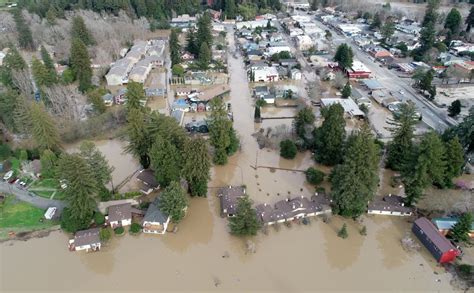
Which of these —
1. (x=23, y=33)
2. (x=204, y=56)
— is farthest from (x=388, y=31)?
(x=23, y=33)

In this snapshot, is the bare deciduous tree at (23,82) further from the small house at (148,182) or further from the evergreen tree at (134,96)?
the small house at (148,182)

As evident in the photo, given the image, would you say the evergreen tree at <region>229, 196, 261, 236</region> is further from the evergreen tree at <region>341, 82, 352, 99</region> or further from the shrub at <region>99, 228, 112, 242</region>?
the evergreen tree at <region>341, 82, 352, 99</region>

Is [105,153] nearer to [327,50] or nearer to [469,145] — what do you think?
[469,145]

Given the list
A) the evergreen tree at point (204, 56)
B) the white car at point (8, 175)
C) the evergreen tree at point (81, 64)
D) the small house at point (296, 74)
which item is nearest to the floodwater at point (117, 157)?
the white car at point (8, 175)

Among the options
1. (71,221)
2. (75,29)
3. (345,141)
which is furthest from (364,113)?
(75,29)

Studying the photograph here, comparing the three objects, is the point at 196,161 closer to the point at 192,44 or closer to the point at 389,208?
the point at 389,208
